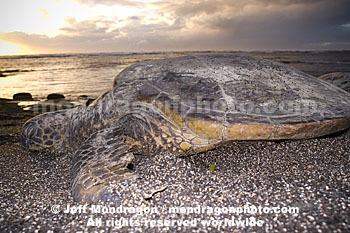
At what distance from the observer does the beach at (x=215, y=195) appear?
1399 millimetres

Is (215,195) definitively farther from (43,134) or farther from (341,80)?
(341,80)

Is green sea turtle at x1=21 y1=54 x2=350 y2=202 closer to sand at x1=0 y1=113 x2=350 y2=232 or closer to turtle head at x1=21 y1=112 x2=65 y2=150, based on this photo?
sand at x1=0 y1=113 x2=350 y2=232

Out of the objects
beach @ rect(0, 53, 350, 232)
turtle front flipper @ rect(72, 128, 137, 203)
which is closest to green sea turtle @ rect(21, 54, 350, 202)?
turtle front flipper @ rect(72, 128, 137, 203)

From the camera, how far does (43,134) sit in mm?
3262

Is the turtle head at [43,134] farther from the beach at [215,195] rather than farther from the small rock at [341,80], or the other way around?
the small rock at [341,80]

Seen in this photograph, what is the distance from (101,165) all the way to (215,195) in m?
1.08

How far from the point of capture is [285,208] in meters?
1.44

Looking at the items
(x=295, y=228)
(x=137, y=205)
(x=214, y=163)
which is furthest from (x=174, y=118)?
(x=295, y=228)

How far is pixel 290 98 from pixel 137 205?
192 centimetres

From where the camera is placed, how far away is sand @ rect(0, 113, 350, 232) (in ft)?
4.58

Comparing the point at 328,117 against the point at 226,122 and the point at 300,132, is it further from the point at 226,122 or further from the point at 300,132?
the point at 226,122

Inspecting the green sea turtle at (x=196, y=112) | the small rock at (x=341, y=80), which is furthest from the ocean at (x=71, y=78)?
the small rock at (x=341, y=80)

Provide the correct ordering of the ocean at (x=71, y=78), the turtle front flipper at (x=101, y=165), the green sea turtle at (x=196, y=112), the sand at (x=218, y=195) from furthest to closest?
the ocean at (x=71, y=78) < the green sea turtle at (x=196, y=112) < the turtle front flipper at (x=101, y=165) < the sand at (x=218, y=195)

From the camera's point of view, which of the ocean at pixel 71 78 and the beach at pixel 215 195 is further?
the ocean at pixel 71 78
